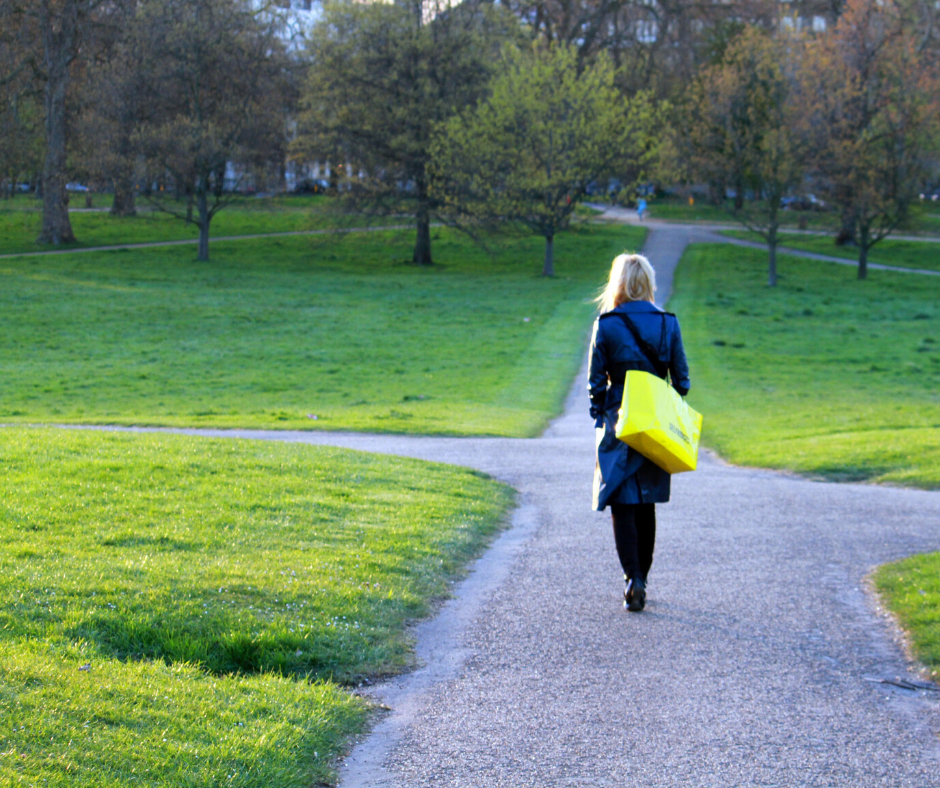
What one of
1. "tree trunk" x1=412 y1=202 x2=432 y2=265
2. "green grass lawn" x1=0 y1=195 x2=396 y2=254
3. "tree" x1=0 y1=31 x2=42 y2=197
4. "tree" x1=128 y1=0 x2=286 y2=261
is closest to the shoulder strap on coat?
"tree" x1=128 y1=0 x2=286 y2=261

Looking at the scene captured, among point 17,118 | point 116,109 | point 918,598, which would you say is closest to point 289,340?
point 116,109

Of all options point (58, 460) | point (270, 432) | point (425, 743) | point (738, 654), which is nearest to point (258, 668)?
point (425, 743)

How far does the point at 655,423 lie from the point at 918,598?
6.90 ft

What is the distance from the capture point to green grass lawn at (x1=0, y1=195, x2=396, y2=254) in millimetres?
43375

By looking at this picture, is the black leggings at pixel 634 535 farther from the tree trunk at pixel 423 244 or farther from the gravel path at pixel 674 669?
the tree trunk at pixel 423 244

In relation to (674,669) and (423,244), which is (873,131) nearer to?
(423,244)

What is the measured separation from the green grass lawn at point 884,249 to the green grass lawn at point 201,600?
43.7m

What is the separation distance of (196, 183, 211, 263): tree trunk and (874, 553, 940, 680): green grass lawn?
3936 cm

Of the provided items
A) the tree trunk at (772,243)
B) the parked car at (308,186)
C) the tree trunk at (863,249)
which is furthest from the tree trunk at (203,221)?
the parked car at (308,186)

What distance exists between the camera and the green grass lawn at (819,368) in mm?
12492

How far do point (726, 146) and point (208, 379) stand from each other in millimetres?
26964

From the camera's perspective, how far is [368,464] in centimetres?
997

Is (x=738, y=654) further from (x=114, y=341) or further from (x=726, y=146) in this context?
(x=726, y=146)

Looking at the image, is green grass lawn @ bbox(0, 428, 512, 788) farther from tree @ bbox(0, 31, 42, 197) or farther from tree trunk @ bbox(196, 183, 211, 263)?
tree trunk @ bbox(196, 183, 211, 263)
